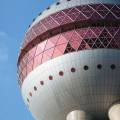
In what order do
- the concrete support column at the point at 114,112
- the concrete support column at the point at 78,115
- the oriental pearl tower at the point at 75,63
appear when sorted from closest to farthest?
the oriental pearl tower at the point at 75,63
the concrete support column at the point at 114,112
the concrete support column at the point at 78,115

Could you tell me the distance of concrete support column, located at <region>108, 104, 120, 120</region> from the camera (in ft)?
115

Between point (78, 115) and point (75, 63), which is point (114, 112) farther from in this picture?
point (75, 63)

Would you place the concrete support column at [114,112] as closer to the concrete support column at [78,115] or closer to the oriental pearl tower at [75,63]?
the oriental pearl tower at [75,63]

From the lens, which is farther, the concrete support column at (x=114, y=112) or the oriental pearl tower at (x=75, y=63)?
the concrete support column at (x=114, y=112)

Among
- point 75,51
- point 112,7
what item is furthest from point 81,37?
point 112,7

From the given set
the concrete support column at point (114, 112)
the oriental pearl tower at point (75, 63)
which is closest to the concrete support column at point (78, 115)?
the oriental pearl tower at point (75, 63)

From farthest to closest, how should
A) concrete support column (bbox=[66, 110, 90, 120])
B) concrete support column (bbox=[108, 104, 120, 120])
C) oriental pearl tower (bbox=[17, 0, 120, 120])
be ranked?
concrete support column (bbox=[66, 110, 90, 120]), concrete support column (bbox=[108, 104, 120, 120]), oriental pearl tower (bbox=[17, 0, 120, 120])

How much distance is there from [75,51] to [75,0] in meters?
5.12

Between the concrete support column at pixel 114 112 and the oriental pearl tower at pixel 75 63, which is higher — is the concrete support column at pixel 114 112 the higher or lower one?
the lower one

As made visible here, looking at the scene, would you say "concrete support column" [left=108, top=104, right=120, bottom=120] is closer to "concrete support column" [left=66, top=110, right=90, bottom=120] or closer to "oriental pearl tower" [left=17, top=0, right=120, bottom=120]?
"oriental pearl tower" [left=17, top=0, right=120, bottom=120]

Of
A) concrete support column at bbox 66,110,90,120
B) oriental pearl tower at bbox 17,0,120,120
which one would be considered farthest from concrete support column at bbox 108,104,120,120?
concrete support column at bbox 66,110,90,120

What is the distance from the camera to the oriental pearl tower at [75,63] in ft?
114

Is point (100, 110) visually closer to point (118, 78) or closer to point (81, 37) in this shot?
point (118, 78)

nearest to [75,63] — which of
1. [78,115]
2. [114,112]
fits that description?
[78,115]
